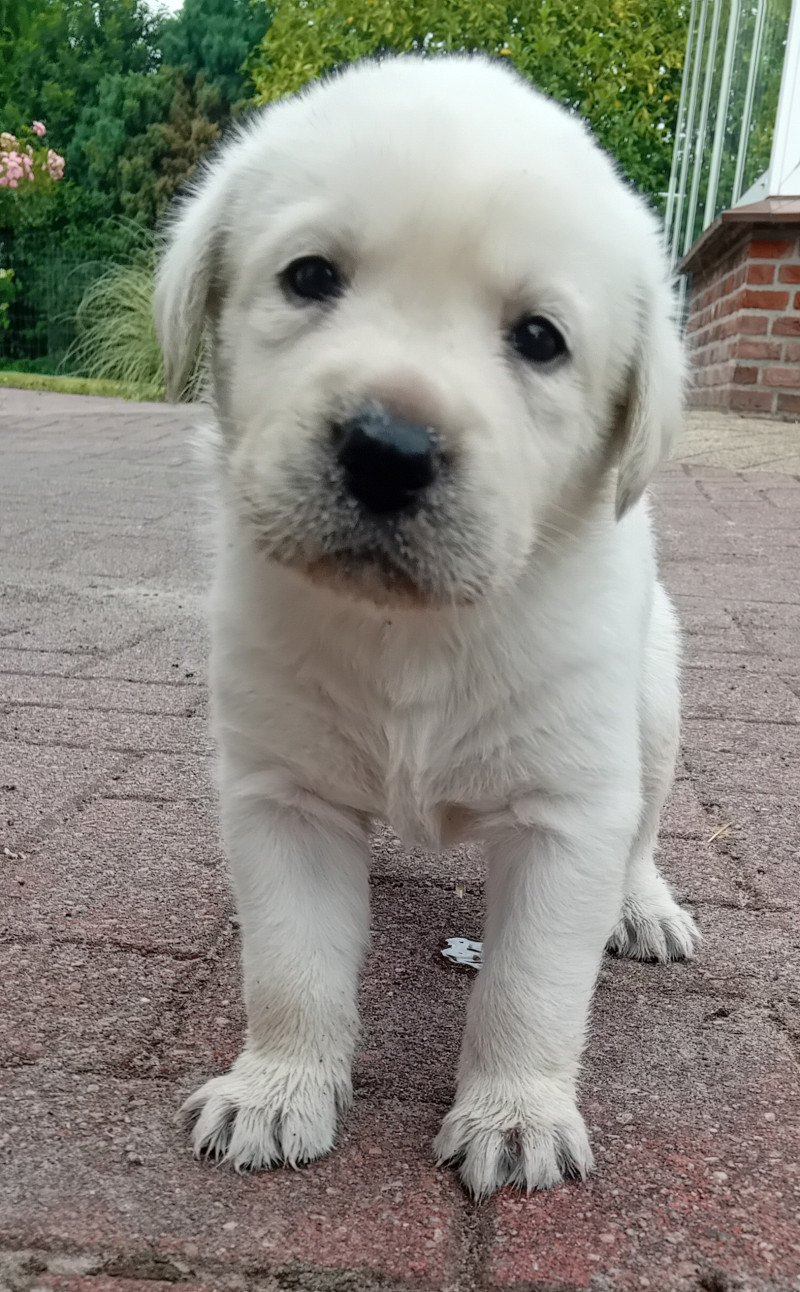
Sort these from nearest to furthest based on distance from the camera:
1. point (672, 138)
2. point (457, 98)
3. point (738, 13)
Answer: point (457, 98) → point (738, 13) → point (672, 138)

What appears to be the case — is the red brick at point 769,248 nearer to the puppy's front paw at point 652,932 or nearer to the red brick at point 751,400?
the red brick at point 751,400

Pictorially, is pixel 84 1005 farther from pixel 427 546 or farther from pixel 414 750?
pixel 427 546

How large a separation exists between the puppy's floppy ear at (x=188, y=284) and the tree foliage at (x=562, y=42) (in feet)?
76.1

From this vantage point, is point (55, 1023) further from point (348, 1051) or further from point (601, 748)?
point (601, 748)

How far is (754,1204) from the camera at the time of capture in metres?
1.75

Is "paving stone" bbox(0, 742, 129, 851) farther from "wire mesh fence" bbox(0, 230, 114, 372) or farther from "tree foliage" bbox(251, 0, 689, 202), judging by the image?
"tree foliage" bbox(251, 0, 689, 202)

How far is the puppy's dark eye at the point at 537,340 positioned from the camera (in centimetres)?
188

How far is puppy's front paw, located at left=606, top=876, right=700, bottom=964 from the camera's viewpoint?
2.56m

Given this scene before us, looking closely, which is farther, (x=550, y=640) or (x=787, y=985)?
(x=787, y=985)

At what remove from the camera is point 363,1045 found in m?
2.17

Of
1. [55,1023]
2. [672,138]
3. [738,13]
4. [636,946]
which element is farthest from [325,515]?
[672,138]

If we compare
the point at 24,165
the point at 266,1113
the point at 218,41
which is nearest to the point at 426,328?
the point at 266,1113

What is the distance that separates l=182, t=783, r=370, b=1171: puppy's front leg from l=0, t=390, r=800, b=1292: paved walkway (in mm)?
77

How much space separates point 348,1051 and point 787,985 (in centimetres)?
88
